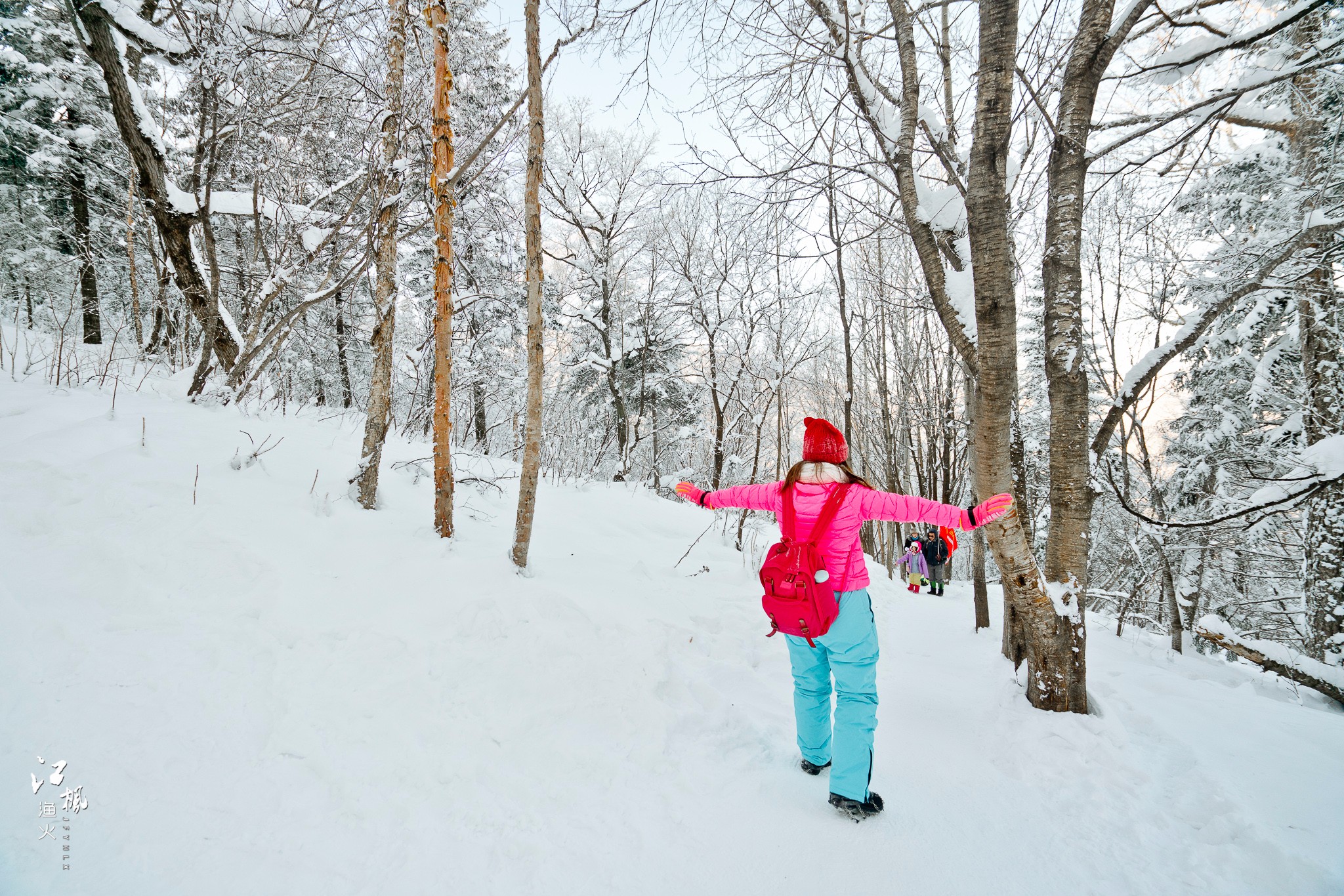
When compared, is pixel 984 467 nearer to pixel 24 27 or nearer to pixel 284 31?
pixel 284 31

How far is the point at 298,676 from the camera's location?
218 cm

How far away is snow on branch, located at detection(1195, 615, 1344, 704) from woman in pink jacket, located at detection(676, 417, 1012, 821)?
123 inches

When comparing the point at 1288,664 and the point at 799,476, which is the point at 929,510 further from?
the point at 1288,664

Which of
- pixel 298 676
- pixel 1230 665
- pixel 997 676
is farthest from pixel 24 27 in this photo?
pixel 1230 665

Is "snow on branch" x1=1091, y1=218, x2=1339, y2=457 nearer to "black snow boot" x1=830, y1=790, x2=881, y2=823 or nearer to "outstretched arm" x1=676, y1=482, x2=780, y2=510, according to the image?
"outstretched arm" x1=676, y1=482, x2=780, y2=510

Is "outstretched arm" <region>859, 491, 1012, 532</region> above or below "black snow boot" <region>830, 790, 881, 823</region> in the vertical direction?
above

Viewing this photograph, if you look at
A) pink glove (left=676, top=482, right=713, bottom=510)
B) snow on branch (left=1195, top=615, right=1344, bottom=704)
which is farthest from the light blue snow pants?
snow on branch (left=1195, top=615, right=1344, bottom=704)

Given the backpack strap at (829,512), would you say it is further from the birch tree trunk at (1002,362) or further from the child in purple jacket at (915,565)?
the child in purple jacket at (915,565)

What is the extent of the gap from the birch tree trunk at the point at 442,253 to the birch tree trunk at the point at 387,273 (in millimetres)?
538

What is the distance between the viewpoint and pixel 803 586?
2256 millimetres

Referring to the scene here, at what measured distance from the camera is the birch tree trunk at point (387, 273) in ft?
12.5

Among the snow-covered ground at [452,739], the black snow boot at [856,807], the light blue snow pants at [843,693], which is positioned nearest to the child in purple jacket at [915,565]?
the snow-covered ground at [452,739]

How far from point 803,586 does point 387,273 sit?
3.93 m

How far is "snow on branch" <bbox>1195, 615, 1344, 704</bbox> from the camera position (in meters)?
3.61
